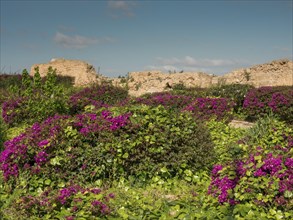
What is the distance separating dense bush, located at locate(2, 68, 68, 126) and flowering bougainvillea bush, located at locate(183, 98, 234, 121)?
3.73 metres

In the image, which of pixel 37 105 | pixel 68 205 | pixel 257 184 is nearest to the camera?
pixel 257 184

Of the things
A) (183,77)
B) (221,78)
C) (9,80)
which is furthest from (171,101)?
(9,80)

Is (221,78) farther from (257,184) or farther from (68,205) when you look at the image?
(68,205)

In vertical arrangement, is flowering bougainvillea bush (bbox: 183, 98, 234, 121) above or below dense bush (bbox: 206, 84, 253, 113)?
below

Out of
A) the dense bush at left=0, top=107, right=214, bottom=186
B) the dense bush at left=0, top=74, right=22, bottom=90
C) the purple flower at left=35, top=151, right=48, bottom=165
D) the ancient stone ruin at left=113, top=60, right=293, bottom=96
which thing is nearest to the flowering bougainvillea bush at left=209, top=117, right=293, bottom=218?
the dense bush at left=0, top=107, right=214, bottom=186

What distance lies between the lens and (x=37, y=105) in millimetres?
10586

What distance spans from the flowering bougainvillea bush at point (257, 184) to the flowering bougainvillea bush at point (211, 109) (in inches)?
208

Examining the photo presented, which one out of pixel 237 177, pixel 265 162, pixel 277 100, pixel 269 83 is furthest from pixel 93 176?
pixel 269 83

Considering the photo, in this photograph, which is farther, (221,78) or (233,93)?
(221,78)

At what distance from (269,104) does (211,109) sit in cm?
205

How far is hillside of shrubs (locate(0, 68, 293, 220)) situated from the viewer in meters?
4.66

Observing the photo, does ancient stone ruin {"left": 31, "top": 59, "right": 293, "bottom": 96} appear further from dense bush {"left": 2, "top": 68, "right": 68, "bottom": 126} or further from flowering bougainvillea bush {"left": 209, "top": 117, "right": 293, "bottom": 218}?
→ flowering bougainvillea bush {"left": 209, "top": 117, "right": 293, "bottom": 218}

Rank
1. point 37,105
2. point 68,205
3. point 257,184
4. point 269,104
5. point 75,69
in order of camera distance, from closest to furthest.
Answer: point 257,184 → point 68,205 → point 37,105 → point 269,104 → point 75,69

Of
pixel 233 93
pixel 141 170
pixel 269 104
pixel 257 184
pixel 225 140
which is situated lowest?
pixel 141 170
